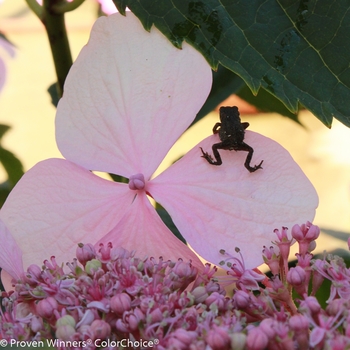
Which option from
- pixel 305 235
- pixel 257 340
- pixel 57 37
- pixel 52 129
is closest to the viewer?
pixel 257 340

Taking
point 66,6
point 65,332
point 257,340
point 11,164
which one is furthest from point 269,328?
point 11,164

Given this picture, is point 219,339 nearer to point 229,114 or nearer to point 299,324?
point 299,324

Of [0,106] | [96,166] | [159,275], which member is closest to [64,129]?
[96,166]

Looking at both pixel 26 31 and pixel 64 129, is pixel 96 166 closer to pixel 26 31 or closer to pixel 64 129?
pixel 64 129

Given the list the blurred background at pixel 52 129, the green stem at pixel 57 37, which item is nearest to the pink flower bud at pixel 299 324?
the green stem at pixel 57 37

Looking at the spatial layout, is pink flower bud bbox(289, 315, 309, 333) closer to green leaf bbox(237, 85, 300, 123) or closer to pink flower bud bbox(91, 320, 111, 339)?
pink flower bud bbox(91, 320, 111, 339)

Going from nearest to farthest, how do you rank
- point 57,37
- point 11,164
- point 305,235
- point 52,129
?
1. point 305,235
2. point 57,37
3. point 11,164
4. point 52,129

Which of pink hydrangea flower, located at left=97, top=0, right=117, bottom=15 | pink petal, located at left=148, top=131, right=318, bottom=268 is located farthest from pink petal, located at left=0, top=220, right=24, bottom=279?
pink hydrangea flower, located at left=97, top=0, right=117, bottom=15
